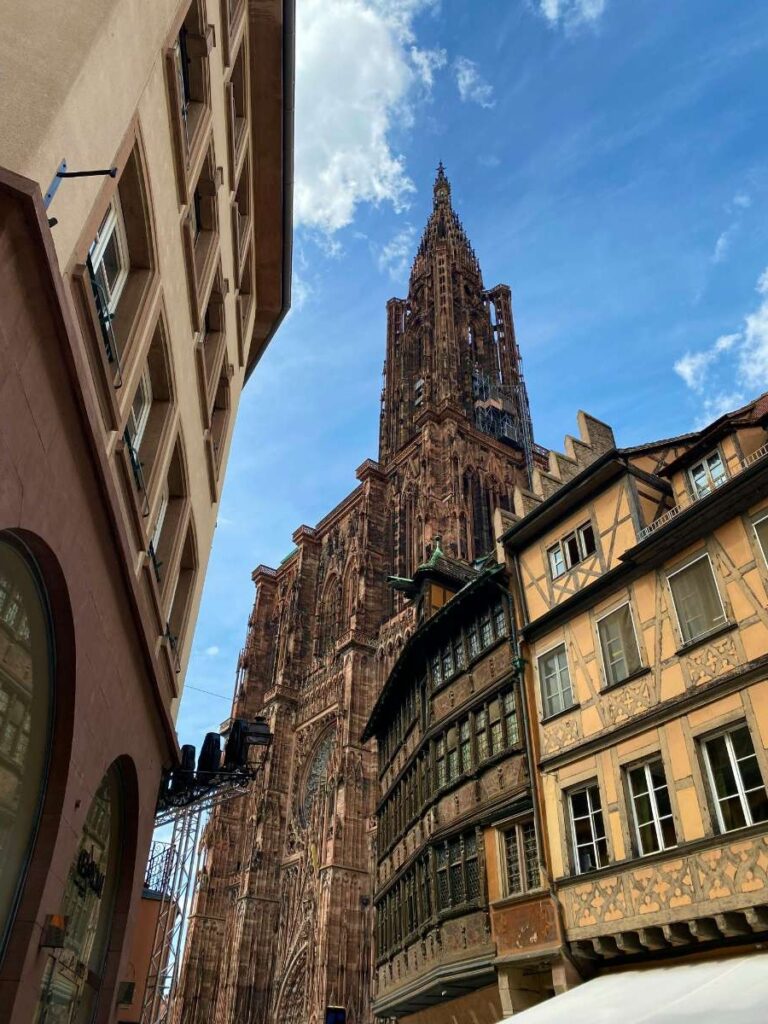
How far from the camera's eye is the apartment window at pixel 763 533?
1013 centimetres

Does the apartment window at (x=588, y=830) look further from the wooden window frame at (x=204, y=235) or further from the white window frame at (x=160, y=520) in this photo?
the wooden window frame at (x=204, y=235)

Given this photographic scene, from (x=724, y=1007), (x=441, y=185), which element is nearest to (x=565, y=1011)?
(x=724, y=1007)

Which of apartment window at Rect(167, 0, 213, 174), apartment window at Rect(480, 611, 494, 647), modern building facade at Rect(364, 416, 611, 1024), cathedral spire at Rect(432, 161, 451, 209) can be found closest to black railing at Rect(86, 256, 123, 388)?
apartment window at Rect(167, 0, 213, 174)

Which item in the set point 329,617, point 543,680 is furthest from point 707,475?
point 329,617

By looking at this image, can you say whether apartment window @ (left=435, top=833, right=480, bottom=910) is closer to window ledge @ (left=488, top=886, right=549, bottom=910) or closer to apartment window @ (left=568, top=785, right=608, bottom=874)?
window ledge @ (left=488, top=886, right=549, bottom=910)

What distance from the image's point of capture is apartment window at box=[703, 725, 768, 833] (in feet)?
30.2

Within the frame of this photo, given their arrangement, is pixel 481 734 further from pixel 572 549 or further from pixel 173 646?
pixel 173 646

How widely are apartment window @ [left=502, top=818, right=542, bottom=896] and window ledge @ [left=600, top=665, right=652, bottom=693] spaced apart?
262 cm

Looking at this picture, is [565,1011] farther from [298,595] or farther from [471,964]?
[298,595]

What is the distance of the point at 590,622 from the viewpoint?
1275 centimetres

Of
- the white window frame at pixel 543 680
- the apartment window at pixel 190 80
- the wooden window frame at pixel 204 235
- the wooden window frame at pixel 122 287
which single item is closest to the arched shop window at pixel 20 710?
the wooden window frame at pixel 122 287

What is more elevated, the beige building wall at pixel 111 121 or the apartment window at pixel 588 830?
the beige building wall at pixel 111 121

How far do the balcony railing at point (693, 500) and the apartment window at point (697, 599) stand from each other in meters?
0.77

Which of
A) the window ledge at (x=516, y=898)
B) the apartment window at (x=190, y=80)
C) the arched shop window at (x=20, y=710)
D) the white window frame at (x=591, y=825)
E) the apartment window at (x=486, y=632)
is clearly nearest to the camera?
the arched shop window at (x=20, y=710)
